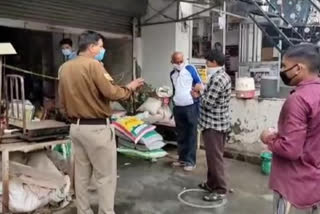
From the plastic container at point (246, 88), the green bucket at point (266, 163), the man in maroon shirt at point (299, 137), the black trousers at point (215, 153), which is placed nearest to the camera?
the man in maroon shirt at point (299, 137)

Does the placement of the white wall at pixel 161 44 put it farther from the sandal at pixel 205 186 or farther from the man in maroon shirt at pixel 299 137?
the man in maroon shirt at pixel 299 137

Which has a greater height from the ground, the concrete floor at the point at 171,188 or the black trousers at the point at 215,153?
the black trousers at the point at 215,153

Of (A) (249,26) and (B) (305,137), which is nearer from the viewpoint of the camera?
(B) (305,137)

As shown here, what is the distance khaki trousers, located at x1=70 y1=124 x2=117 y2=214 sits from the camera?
2910 millimetres

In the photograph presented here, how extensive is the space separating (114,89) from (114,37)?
3986 mm

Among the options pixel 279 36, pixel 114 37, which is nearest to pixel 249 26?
pixel 279 36

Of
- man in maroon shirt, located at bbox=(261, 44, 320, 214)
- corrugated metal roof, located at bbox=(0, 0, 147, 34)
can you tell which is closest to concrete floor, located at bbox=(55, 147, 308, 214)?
man in maroon shirt, located at bbox=(261, 44, 320, 214)

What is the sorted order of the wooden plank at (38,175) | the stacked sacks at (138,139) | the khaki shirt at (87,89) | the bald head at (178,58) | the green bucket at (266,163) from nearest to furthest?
the khaki shirt at (87,89) < the wooden plank at (38,175) < the green bucket at (266,163) < the bald head at (178,58) < the stacked sacks at (138,139)

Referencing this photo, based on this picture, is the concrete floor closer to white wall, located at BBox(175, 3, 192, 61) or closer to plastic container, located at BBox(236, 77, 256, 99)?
plastic container, located at BBox(236, 77, 256, 99)

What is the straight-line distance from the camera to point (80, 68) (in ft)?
9.41

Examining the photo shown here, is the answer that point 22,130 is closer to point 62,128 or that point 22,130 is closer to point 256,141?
point 62,128

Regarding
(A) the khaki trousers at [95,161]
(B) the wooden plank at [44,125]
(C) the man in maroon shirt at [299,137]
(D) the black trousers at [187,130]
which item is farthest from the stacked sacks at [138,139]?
(C) the man in maroon shirt at [299,137]

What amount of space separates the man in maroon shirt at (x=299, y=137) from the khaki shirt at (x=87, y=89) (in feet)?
4.46

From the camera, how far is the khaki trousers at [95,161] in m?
2.91
